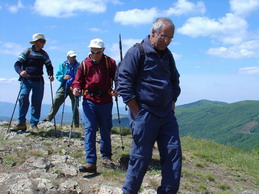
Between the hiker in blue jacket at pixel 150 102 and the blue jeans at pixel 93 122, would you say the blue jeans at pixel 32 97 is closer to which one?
the blue jeans at pixel 93 122

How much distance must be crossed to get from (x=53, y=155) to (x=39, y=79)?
3.28 m

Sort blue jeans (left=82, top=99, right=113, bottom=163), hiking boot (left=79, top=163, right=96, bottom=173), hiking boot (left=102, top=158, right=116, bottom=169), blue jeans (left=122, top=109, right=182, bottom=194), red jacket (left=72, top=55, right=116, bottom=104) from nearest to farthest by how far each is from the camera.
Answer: blue jeans (left=122, top=109, right=182, bottom=194)
hiking boot (left=79, top=163, right=96, bottom=173)
blue jeans (left=82, top=99, right=113, bottom=163)
red jacket (left=72, top=55, right=116, bottom=104)
hiking boot (left=102, top=158, right=116, bottom=169)

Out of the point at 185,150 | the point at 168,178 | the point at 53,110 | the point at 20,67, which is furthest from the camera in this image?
the point at 53,110

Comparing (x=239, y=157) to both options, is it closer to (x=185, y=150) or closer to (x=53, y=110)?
(x=185, y=150)

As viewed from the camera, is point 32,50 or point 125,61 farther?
point 32,50

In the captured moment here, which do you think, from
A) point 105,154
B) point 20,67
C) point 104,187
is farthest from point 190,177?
point 20,67

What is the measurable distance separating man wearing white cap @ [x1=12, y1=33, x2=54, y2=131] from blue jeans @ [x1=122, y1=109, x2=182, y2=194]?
632 centimetres

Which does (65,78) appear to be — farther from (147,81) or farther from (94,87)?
(147,81)

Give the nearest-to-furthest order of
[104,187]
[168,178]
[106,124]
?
[168,178]
[104,187]
[106,124]

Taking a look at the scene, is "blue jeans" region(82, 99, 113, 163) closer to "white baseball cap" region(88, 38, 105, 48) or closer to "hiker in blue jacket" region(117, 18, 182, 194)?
"white baseball cap" region(88, 38, 105, 48)

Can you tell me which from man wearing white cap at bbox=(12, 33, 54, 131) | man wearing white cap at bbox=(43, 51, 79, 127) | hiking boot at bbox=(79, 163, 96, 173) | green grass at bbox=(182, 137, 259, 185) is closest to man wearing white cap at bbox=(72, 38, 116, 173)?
hiking boot at bbox=(79, 163, 96, 173)

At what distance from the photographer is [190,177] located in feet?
26.1

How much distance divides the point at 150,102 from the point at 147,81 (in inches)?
12.9

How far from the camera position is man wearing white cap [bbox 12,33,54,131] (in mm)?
10177
